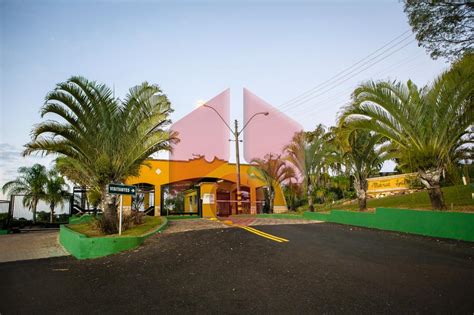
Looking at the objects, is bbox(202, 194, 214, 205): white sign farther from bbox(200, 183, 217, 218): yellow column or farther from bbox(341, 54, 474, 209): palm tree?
bbox(341, 54, 474, 209): palm tree

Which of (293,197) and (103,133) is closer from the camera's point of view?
(103,133)

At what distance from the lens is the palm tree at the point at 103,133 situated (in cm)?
1125

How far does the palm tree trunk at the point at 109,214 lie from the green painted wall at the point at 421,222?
10.8 m

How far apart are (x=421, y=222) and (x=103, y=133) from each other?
12.8 m

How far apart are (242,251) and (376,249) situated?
3.63 metres

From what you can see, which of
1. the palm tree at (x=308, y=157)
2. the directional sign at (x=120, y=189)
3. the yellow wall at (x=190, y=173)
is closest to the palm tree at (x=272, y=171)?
the yellow wall at (x=190, y=173)

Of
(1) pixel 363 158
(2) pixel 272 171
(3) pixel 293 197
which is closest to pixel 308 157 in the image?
(2) pixel 272 171

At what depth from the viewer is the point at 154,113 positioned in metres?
12.8

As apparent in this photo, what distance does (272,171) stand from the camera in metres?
28.2

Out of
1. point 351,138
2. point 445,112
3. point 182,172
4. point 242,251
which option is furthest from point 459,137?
point 182,172

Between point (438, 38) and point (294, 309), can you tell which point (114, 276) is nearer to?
point (294, 309)

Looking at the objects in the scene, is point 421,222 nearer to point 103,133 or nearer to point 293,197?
point 103,133

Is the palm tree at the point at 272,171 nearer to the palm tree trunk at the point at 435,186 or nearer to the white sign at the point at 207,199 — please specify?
the white sign at the point at 207,199

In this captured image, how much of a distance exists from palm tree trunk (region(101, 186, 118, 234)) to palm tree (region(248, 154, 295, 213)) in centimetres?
1841
